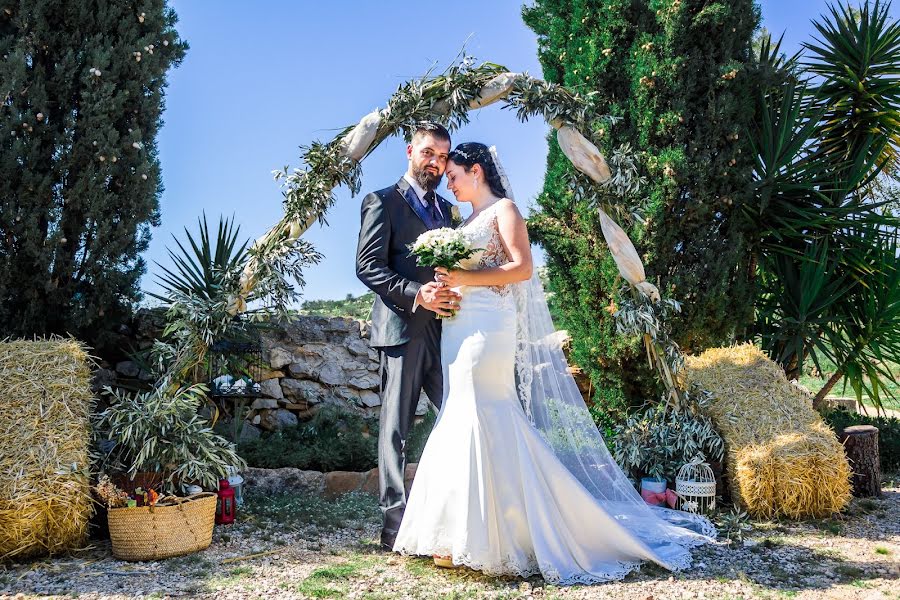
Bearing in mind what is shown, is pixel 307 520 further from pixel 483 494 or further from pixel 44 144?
pixel 44 144

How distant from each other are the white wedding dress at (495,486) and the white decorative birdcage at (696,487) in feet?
3.85

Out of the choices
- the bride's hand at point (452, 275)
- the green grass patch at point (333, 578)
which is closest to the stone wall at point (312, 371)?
the green grass patch at point (333, 578)

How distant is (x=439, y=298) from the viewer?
3768mm

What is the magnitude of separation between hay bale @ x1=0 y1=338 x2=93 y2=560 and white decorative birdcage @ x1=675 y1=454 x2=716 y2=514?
386 centimetres

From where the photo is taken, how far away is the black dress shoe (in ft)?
13.3

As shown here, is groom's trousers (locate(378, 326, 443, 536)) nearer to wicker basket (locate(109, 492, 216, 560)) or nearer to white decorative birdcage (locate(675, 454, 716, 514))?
wicker basket (locate(109, 492, 216, 560))

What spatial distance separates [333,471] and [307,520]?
0.96 meters

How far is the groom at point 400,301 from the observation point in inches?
158

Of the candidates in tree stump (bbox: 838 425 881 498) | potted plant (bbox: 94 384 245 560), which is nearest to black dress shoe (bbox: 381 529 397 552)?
potted plant (bbox: 94 384 245 560)

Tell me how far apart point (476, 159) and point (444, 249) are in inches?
25.1

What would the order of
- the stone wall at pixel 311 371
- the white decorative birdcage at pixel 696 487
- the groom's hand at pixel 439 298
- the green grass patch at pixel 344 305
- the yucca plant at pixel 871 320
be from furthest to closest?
the green grass patch at pixel 344 305 < the yucca plant at pixel 871 320 < the stone wall at pixel 311 371 < the white decorative birdcage at pixel 696 487 < the groom's hand at pixel 439 298

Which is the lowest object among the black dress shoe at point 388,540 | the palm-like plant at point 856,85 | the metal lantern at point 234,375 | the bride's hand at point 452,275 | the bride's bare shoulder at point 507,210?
the black dress shoe at point 388,540

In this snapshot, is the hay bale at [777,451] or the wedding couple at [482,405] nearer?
the wedding couple at [482,405]

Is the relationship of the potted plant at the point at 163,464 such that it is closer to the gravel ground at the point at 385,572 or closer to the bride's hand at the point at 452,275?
the gravel ground at the point at 385,572
